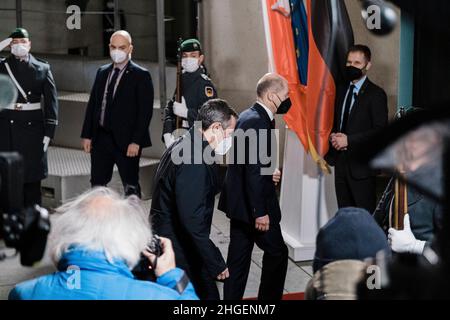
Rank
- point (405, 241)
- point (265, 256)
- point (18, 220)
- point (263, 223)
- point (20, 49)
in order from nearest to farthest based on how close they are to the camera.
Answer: point (18, 220) → point (405, 241) → point (263, 223) → point (265, 256) → point (20, 49)

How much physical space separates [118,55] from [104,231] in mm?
3969

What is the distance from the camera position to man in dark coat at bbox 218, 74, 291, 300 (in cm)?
461

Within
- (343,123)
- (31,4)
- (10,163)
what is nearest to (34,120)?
(343,123)

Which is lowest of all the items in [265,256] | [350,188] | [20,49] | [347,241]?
[265,256]

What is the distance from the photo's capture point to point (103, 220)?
2469mm

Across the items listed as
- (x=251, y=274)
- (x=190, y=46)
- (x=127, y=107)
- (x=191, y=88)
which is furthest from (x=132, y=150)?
(x=251, y=274)

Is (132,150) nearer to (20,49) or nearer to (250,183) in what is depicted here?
(20,49)

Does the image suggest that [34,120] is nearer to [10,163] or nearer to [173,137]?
[173,137]

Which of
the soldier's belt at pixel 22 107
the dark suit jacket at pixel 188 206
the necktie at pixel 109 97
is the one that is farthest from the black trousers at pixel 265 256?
the soldier's belt at pixel 22 107

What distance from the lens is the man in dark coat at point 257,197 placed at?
4.61 metres

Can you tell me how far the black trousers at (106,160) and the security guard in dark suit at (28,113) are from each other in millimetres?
452

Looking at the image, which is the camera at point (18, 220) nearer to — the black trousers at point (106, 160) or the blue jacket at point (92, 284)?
the blue jacket at point (92, 284)

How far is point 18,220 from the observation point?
72.9 inches

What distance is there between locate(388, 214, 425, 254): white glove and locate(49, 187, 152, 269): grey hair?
5.04ft
